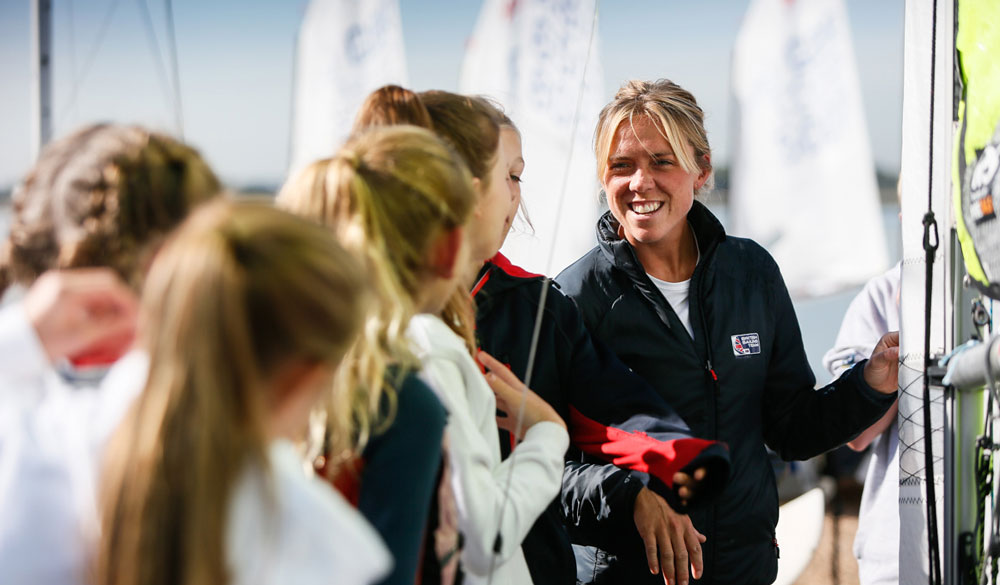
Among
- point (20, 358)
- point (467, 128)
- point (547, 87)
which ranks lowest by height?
point (20, 358)

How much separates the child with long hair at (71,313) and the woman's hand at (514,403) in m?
0.54

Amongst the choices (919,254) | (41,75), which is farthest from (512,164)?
(41,75)

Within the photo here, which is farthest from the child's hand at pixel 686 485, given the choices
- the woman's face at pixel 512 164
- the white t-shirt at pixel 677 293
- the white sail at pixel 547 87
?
the white sail at pixel 547 87

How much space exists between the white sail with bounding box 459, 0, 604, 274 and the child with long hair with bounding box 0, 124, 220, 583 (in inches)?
253

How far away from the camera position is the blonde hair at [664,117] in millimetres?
2146

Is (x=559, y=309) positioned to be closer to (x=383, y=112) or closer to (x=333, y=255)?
(x=383, y=112)

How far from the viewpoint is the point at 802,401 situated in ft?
6.97

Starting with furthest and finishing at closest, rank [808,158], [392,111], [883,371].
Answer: [808,158] → [883,371] → [392,111]

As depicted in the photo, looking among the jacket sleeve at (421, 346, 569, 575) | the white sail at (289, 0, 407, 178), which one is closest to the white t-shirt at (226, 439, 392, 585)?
the jacket sleeve at (421, 346, 569, 575)

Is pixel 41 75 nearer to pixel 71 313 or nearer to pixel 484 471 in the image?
pixel 71 313

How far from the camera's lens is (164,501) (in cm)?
86

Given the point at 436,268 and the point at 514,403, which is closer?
the point at 436,268

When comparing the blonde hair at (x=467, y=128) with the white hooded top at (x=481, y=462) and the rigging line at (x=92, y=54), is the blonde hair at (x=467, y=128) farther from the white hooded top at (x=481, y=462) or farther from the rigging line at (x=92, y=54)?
the rigging line at (x=92, y=54)

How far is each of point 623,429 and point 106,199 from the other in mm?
889
